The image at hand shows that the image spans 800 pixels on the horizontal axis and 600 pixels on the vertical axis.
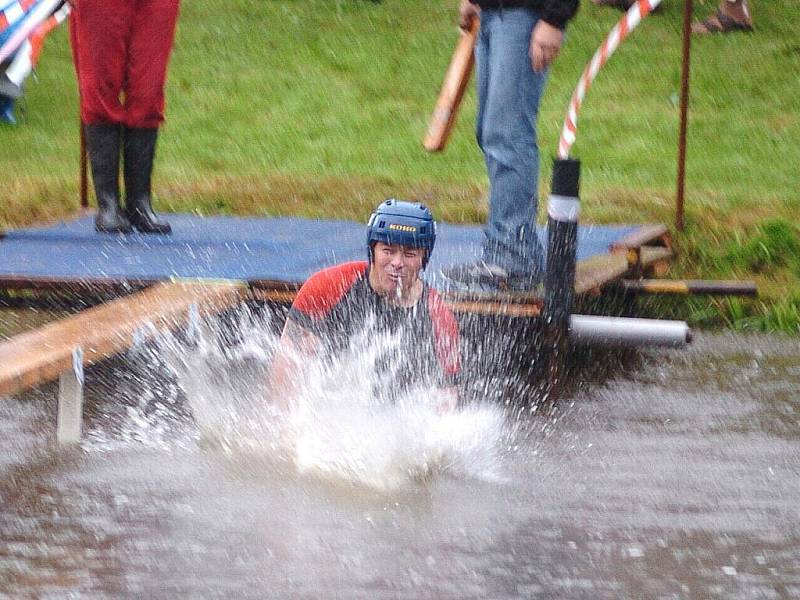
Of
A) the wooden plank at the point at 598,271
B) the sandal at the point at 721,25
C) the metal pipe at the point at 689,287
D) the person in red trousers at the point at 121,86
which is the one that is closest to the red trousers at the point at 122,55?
the person in red trousers at the point at 121,86

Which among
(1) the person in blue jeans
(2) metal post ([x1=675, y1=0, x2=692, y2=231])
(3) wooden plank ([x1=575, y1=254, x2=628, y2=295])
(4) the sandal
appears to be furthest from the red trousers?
(4) the sandal

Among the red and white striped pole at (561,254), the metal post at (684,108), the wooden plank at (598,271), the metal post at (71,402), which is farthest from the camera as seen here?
the metal post at (684,108)

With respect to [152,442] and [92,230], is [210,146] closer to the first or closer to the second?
[92,230]

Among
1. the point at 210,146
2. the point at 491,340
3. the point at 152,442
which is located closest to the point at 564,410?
the point at 491,340

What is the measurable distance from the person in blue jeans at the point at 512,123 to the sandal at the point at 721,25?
28.3 feet

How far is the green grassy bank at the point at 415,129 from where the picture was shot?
1077 centimetres

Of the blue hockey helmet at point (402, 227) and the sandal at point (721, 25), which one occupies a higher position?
the blue hockey helmet at point (402, 227)

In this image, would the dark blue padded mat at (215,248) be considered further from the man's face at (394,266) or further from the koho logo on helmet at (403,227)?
the koho logo on helmet at (403,227)

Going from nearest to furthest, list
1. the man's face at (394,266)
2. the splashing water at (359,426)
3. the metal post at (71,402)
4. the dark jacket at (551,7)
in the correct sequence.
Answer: the splashing water at (359,426) → the metal post at (71,402) → the man's face at (394,266) → the dark jacket at (551,7)

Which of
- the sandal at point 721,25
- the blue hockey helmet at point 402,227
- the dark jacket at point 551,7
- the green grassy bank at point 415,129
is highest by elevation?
the dark jacket at point 551,7

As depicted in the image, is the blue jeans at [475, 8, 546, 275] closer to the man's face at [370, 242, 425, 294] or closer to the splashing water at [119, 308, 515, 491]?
the splashing water at [119, 308, 515, 491]

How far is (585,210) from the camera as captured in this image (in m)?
10.9

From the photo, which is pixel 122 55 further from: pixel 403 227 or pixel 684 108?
pixel 684 108

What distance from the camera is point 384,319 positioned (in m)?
6.63
